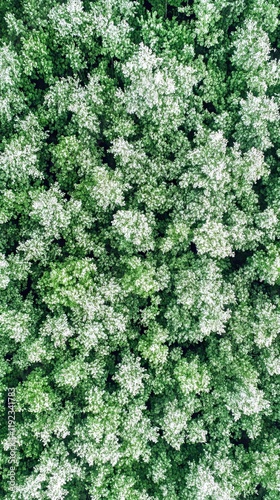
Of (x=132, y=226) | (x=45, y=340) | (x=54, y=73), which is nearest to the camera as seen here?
(x=132, y=226)

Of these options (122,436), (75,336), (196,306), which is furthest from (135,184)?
(122,436)

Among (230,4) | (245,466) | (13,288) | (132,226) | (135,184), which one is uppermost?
(230,4)

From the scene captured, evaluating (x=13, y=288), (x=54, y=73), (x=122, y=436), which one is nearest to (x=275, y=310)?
(x=122, y=436)

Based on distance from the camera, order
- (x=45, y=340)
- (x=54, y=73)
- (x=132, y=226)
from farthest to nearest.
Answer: (x=54, y=73), (x=45, y=340), (x=132, y=226)

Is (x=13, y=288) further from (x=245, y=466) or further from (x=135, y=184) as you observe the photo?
(x=245, y=466)

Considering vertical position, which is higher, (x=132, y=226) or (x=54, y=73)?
(x=54, y=73)

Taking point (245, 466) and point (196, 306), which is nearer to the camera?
point (196, 306)
